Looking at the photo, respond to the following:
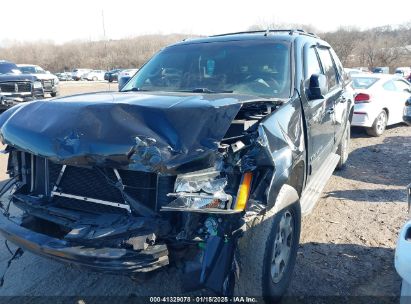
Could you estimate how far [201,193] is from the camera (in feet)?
7.64

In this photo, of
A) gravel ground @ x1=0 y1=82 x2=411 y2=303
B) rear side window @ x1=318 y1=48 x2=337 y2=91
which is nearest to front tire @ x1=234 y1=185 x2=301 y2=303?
gravel ground @ x1=0 y1=82 x2=411 y2=303

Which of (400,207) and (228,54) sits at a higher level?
(228,54)

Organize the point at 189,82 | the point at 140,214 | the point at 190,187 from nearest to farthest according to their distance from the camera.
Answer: the point at 190,187
the point at 140,214
the point at 189,82

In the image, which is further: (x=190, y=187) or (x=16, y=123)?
(x=16, y=123)

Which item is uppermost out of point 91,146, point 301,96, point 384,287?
point 301,96

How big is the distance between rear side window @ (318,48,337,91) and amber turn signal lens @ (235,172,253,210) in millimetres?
2752

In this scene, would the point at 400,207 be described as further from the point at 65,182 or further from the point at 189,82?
the point at 65,182

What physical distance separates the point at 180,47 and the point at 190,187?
259 cm

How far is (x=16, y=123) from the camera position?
9.84 feet

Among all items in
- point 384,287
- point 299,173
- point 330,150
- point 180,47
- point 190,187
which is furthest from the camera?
point 330,150

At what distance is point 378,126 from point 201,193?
7837mm

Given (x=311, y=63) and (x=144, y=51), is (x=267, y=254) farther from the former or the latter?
(x=144, y=51)

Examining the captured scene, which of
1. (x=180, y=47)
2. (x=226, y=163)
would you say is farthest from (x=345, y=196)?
(x=226, y=163)

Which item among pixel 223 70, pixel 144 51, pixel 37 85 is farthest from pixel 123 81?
pixel 144 51
